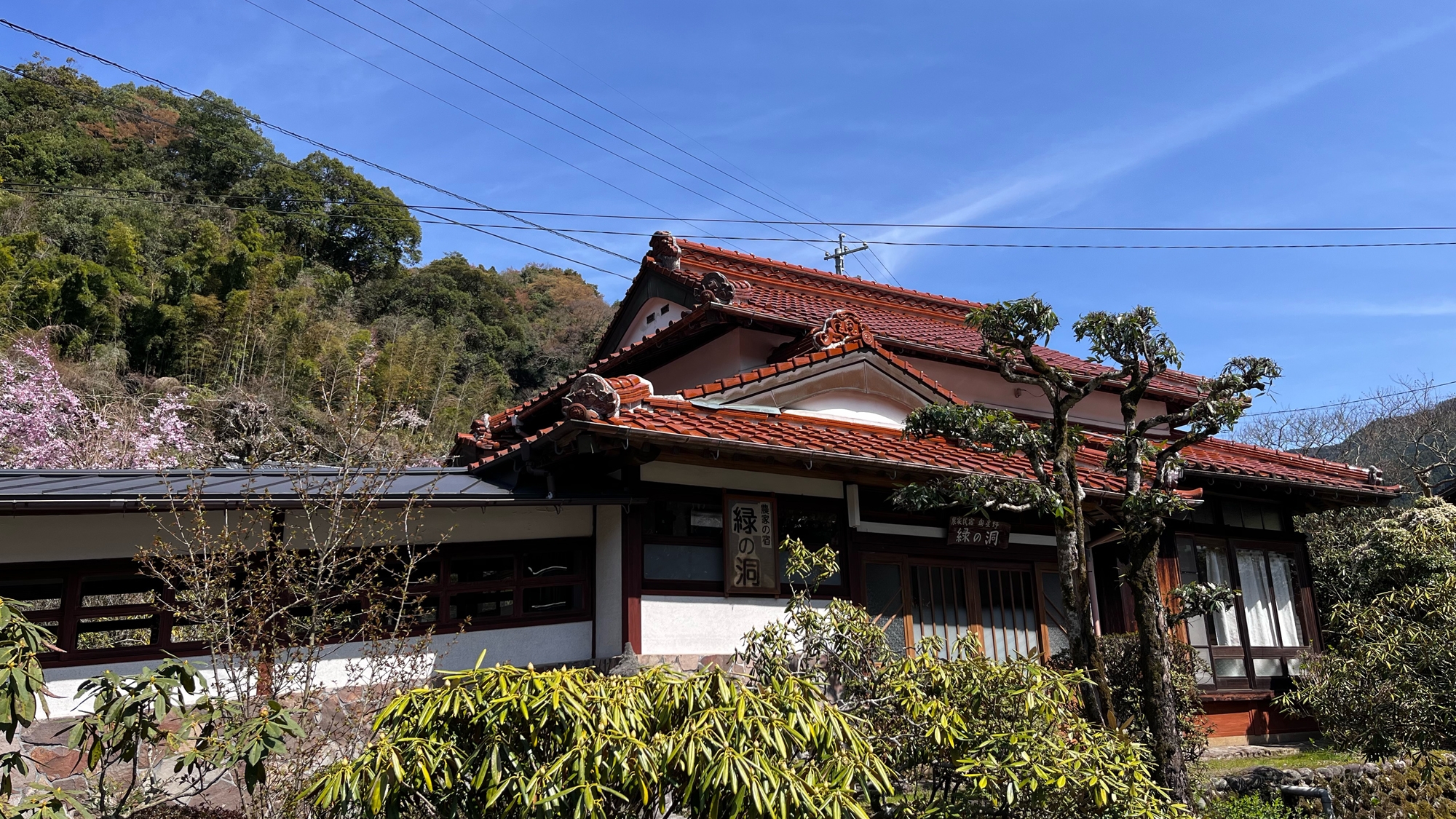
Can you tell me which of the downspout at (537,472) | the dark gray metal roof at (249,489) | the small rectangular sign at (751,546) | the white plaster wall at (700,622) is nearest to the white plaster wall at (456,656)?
the white plaster wall at (700,622)

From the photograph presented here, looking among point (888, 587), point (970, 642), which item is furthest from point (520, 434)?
point (970, 642)

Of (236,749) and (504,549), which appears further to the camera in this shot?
(504,549)

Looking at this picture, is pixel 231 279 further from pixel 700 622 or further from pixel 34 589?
pixel 700 622

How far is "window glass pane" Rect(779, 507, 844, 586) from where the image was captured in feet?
30.7

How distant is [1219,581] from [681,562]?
8492mm

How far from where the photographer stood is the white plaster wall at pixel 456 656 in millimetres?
6988

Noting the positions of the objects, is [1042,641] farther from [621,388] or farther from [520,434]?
[520,434]

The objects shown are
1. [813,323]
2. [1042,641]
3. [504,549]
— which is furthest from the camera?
[813,323]

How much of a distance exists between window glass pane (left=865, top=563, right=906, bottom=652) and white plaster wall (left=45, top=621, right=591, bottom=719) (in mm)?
3047

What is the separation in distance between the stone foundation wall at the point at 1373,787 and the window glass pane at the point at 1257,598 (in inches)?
167

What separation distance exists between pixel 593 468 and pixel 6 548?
4604mm

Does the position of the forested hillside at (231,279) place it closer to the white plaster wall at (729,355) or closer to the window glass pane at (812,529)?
the white plaster wall at (729,355)

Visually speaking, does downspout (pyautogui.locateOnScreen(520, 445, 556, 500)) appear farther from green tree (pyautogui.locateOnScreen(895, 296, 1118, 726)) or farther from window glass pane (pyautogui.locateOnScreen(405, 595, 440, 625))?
green tree (pyautogui.locateOnScreen(895, 296, 1118, 726))

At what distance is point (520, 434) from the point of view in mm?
12602
